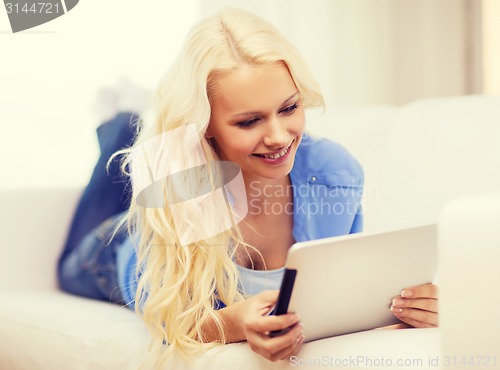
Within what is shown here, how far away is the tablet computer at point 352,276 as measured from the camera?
86cm

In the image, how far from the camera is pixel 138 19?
2182 millimetres

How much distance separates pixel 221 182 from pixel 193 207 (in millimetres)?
68

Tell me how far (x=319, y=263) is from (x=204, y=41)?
454mm

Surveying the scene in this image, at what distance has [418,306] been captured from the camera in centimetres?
100

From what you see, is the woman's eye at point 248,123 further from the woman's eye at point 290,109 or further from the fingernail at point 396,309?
the fingernail at point 396,309

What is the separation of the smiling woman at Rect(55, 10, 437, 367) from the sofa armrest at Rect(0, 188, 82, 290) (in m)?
0.51

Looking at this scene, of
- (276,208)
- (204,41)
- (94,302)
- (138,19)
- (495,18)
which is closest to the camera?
(204,41)

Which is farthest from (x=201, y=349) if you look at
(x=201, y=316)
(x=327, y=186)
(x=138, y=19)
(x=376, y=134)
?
(x=138, y=19)

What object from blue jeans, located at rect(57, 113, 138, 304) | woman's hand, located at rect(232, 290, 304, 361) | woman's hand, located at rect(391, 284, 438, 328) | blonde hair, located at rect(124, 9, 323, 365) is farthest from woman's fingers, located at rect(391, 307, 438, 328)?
blue jeans, located at rect(57, 113, 138, 304)

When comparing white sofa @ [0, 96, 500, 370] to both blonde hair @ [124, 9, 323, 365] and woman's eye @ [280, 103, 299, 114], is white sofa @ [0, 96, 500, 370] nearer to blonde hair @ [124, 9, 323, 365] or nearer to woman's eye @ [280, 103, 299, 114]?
blonde hair @ [124, 9, 323, 365]

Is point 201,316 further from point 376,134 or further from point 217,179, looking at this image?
point 376,134

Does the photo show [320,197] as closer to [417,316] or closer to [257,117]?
[257,117]

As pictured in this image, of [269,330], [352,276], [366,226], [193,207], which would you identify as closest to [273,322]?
[269,330]

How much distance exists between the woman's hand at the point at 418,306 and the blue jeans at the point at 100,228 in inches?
30.1
